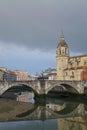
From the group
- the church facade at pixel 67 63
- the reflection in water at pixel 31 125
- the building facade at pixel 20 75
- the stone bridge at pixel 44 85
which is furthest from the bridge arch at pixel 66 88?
the building facade at pixel 20 75

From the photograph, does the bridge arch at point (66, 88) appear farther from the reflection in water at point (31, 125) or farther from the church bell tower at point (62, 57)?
the reflection in water at point (31, 125)

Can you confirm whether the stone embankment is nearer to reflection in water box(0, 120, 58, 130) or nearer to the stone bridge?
reflection in water box(0, 120, 58, 130)

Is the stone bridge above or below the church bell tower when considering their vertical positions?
below

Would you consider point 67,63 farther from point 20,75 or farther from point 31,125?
point 20,75

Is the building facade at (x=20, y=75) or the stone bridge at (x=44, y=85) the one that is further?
the building facade at (x=20, y=75)

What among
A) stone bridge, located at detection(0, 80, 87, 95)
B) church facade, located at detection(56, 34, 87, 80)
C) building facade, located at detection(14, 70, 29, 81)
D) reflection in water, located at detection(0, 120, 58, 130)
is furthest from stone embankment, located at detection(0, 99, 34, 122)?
building facade, located at detection(14, 70, 29, 81)

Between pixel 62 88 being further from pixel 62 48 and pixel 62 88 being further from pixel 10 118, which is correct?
pixel 10 118

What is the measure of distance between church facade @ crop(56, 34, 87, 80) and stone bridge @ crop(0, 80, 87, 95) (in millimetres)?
5679

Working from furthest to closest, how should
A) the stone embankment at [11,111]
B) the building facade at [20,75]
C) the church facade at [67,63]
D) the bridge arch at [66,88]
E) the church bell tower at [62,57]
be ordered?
1. the building facade at [20,75]
2. the church bell tower at [62,57]
3. the church facade at [67,63]
4. the bridge arch at [66,88]
5. the stone embankment at [11,111]

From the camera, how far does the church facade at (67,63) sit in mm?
62250

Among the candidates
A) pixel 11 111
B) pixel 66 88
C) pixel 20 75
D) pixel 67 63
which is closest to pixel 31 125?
pixel 11 111

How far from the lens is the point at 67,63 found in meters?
65.8

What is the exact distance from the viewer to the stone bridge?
Result: 4419cm

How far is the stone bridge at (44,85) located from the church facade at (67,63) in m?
5.68
